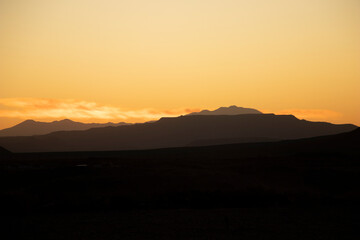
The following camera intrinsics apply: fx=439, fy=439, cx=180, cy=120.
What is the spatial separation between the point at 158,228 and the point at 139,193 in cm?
969

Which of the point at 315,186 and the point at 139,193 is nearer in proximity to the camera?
the point at 139,193

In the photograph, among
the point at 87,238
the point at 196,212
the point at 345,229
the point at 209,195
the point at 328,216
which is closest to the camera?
the point at 87,238

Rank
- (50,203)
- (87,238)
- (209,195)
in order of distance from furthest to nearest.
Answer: (209,195)
(50,203)
(87,238)

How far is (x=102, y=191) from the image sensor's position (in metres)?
33.1

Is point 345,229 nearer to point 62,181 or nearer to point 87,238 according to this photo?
point 87,238

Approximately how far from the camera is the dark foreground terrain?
21.8 metres

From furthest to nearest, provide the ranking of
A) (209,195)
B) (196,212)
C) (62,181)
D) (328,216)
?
(62,181) → (209,195) → (196,212) → (328,216)

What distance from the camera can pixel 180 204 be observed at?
29594mm

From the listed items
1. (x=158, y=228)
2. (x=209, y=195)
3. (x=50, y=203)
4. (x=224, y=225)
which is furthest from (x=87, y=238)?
(x=209, y=195)

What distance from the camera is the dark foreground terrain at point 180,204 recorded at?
2178 cm

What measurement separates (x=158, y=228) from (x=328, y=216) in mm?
9859

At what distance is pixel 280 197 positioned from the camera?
100ft

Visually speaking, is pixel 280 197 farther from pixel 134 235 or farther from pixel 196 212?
pixel 134 235

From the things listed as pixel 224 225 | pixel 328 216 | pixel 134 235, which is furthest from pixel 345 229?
pixel 134 235
